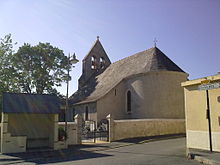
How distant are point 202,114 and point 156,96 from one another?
500 inches

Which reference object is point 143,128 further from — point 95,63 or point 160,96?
point 95,63

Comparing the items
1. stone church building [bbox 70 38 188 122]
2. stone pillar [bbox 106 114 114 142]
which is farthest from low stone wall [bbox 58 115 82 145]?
stone church building [bbox 70 38 188 122]

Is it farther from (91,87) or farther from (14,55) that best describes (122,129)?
(14,55)

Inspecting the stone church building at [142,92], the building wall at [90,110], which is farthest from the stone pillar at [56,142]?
the building wall at [90,110]

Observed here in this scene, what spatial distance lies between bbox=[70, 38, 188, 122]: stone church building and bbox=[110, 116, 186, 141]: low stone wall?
2.69 metres

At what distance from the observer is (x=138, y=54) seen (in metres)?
Result: 30.4

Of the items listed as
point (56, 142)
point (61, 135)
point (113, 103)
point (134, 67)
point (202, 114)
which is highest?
point (134, 67)

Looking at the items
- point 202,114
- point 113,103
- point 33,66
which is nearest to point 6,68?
point 33,66

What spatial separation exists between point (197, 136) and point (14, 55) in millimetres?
26958

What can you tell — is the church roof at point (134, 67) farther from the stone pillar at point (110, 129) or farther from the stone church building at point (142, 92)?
the stone pillar at point (110, 129)

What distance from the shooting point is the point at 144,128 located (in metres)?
19.4

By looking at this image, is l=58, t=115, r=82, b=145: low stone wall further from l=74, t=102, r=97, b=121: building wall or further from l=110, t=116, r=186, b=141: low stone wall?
l=74, t=102, r=97, b=121: building wall

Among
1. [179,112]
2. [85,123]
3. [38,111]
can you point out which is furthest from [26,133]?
[179,112]

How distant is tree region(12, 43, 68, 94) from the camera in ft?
105
